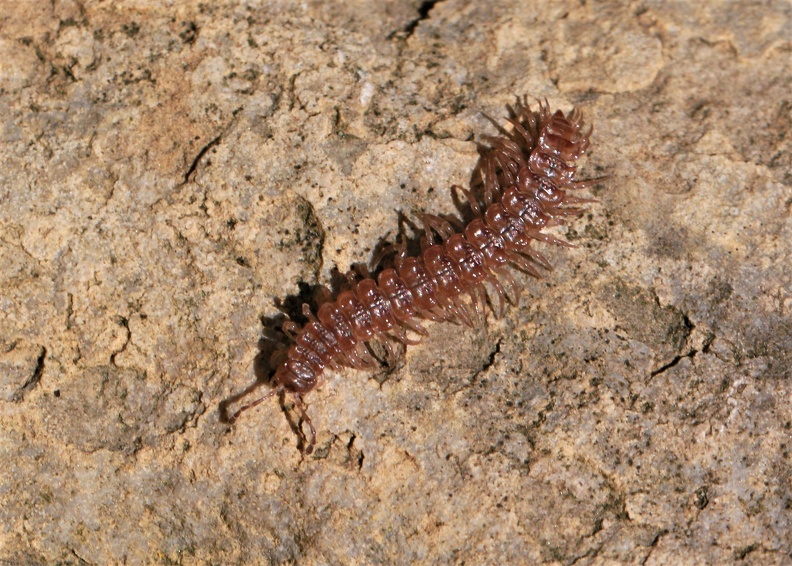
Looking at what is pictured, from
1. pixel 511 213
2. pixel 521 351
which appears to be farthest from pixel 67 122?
pixel 521 351

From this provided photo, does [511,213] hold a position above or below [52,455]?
above

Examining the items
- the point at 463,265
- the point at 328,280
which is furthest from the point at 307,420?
the point at 463,265

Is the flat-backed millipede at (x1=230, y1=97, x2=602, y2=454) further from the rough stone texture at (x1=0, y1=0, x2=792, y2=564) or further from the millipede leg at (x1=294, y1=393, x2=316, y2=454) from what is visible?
the rough stone texture at (x1=0, y1=0, x2=792, y2=564)

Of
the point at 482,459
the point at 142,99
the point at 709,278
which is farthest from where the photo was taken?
the point at 142,99

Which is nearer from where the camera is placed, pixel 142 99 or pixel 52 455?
pixel 52 455

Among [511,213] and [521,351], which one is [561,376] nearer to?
[521,351]

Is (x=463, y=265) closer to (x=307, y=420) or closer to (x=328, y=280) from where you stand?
(x=328, y=280)

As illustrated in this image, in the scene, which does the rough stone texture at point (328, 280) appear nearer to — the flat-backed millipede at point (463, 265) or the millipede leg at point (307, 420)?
the millipede leg at point (307, 420)
